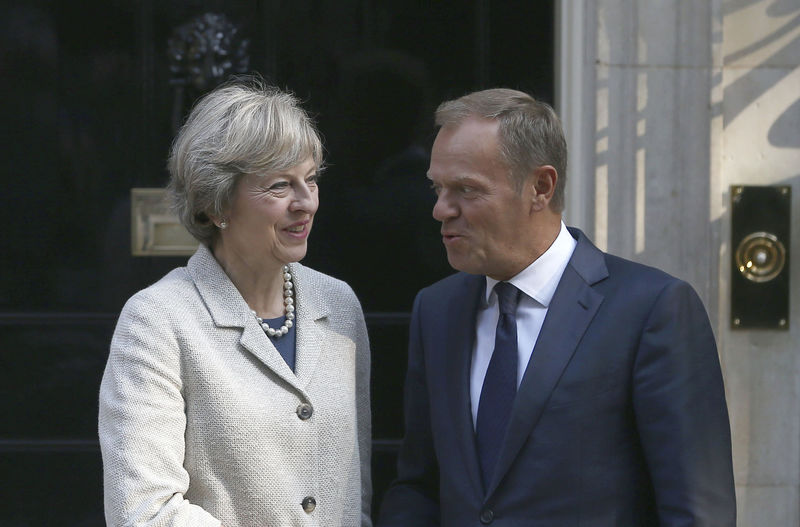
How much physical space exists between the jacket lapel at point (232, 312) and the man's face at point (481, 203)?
45 centimetres

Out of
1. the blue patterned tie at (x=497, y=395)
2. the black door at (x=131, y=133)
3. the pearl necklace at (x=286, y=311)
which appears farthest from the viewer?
the black door at (x=131, y=133)

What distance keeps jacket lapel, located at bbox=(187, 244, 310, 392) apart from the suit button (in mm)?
36

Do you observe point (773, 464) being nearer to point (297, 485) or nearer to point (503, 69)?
point (503, 69)

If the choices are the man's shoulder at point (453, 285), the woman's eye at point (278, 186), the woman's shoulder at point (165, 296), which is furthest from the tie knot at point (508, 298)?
the woman's shoulder at point (165, 296)

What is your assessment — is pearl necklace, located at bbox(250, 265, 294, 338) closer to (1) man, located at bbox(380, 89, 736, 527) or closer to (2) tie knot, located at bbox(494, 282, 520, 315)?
(1) man, located at bbox(380, 89, 736, 527)

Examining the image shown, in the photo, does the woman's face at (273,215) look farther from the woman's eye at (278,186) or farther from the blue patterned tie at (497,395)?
the blue patterned tie at (497,395)

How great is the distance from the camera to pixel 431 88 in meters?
3.69

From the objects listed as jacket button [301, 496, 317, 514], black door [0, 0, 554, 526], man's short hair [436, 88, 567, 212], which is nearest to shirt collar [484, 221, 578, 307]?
man's short hair [436, 88, 567, 212]

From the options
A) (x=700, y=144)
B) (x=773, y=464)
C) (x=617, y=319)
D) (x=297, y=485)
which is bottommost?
(x=773, y=464)

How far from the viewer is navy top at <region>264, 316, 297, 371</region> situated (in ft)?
7.82

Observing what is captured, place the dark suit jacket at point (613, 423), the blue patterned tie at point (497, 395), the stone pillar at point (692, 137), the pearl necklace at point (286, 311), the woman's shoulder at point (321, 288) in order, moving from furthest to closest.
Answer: the stone pillar at point (692, 137)
the woman's shoulder at point (321, 288)
the pearl necklace at point (286, 311)
the blue patterned tie at point (497, 395)
the dark suit jacket at point (613, 423)

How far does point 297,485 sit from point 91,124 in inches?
73.5

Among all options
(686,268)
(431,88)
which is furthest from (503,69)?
(686,268)

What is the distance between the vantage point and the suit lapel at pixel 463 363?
86.6 inches
